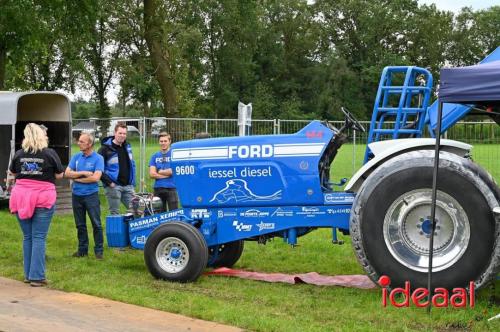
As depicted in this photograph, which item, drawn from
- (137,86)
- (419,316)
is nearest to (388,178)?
(419,316)

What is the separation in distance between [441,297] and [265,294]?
169 centimetres

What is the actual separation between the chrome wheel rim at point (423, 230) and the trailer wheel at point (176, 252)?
201 centimetres

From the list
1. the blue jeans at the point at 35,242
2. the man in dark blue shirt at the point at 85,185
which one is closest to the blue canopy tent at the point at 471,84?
the blue jeans at the point at 35,242

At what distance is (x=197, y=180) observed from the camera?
7625mm

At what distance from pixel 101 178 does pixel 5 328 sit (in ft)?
12.1

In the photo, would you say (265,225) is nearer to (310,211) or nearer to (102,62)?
(310,211)

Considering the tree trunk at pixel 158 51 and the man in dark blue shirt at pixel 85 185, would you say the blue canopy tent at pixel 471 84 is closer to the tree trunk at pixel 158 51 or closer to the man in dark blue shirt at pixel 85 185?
the man in dark blue shirt at pixel 85 185

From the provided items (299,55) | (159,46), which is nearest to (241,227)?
(159,46)

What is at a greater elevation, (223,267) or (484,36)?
(484,36)

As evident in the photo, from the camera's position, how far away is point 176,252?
7477 mm

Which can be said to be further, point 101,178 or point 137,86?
point 137,86

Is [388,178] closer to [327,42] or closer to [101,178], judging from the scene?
[101,178]

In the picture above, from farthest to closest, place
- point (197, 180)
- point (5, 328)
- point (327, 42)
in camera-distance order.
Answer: point (327, 42) < point (197, 180) < point (5, 328)

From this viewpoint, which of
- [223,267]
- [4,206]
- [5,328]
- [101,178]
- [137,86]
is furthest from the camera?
[137,86]
